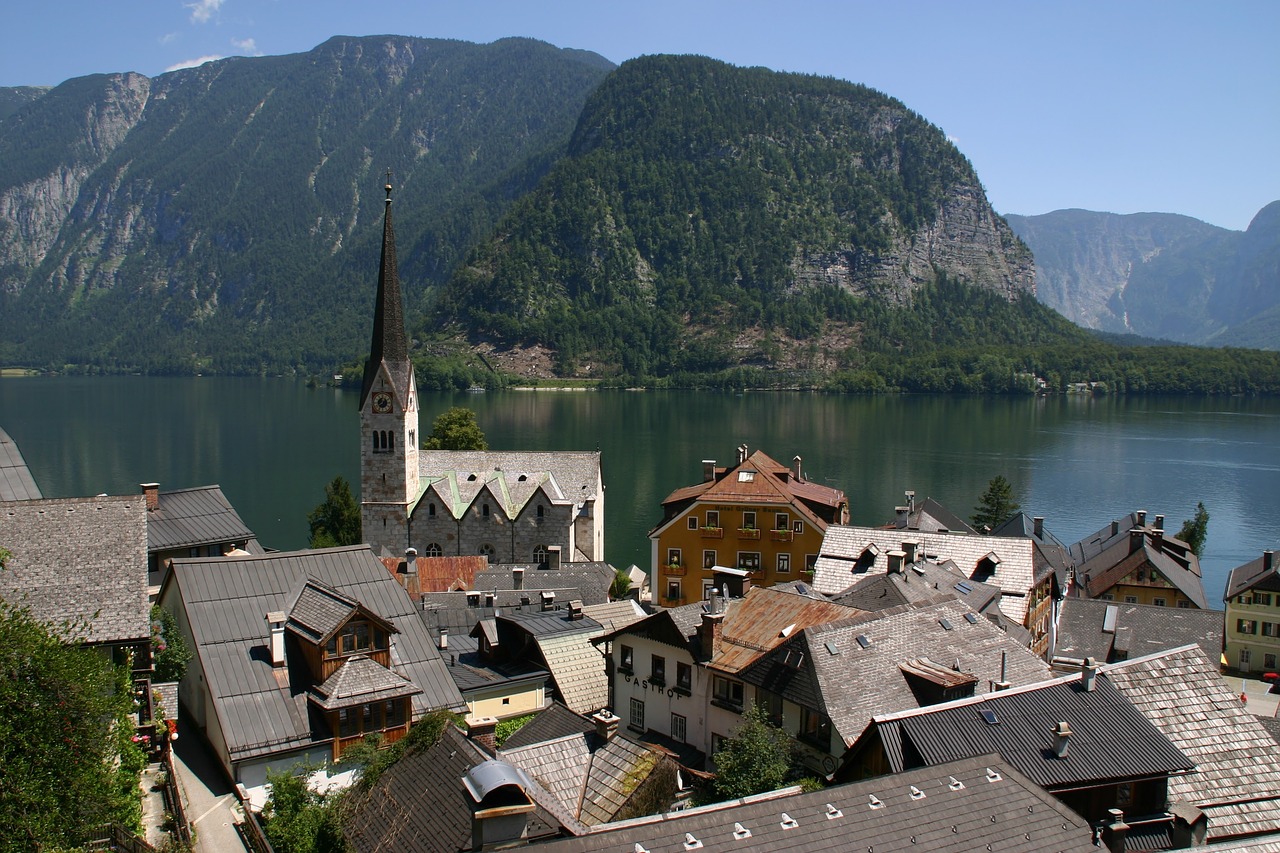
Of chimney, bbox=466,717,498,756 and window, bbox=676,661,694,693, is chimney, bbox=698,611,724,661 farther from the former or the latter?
chimney, bbox=466,717,498,756

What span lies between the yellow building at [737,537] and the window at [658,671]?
20.2 m

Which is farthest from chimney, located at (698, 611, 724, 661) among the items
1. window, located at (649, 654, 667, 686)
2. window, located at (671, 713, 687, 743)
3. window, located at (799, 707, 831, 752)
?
window, located at (799, 707, 831, 752)

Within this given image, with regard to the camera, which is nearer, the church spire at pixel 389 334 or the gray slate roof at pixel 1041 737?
the gray slate roof at pixel 1041 737

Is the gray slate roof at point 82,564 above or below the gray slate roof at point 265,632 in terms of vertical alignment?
above

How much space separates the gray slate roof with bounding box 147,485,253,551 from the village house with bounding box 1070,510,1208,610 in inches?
1630

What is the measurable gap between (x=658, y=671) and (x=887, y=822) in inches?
546

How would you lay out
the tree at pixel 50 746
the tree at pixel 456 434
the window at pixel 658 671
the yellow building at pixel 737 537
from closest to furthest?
the tree at pixel 50 746 → the window at pixel 658 671 → the yellow building at pixel 737 537 → the tree at pixel 456 434

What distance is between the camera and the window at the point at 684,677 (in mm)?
27125

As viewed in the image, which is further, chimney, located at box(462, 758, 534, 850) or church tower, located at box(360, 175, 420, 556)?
church tower, located at box(360, 175, 420, 556)

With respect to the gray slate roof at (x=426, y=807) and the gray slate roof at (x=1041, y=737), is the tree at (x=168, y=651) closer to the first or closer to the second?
the gray slate roof at (x=426, y=807)

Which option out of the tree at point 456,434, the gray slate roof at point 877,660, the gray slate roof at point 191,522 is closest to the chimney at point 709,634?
the gray slate roof at point 877,660

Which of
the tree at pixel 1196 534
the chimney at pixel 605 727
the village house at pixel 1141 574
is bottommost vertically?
the tree at pixel 1196 534

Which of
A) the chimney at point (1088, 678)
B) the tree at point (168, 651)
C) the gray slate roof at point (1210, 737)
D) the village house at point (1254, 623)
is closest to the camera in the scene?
the gray slate roof at point (1210, 737)

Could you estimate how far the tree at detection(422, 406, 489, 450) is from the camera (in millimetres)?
80562
